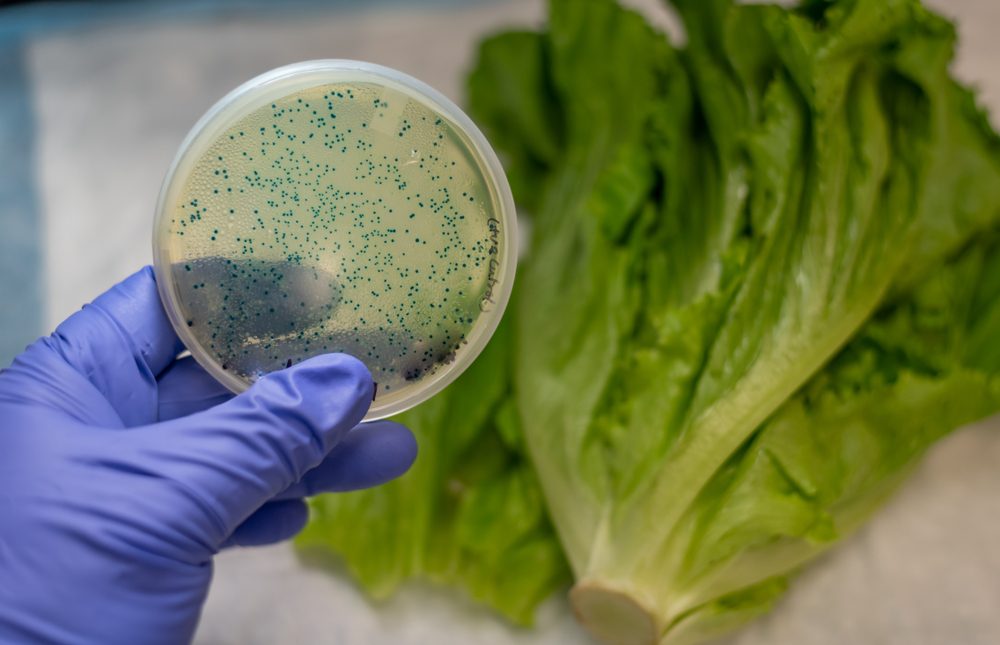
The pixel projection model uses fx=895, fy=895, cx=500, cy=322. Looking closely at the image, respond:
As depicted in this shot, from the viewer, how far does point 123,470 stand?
37.8 inches

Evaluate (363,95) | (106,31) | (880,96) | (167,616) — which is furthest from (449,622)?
(106,31)

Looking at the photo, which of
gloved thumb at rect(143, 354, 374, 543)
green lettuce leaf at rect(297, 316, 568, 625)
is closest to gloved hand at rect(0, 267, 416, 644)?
gloved thumb at rect(143, 354, 374, 543)

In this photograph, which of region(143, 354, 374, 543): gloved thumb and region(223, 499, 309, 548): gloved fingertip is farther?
region(223, 499, 309, 548): gloved fingertip

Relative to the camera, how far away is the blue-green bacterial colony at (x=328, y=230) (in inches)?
38.4

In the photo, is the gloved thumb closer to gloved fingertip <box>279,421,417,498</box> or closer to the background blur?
gloved fingertip <box>279,421,417,498</box>

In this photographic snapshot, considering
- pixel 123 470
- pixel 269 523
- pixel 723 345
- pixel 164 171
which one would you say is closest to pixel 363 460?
pixel 269 523

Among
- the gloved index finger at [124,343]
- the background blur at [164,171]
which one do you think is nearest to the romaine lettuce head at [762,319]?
the background blur at [164,171]

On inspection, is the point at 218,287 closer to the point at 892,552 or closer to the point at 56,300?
the point at 56,300

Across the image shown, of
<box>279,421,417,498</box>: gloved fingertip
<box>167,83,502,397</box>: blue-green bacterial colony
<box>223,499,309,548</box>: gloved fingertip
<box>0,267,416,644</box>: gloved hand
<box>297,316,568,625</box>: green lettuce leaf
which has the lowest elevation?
<box>297,316,568,625</box>: green lettuce leaf

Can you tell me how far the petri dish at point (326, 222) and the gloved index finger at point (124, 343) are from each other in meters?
0.10

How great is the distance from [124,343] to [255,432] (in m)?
0.23

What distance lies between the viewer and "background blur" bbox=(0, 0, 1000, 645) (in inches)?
52.1

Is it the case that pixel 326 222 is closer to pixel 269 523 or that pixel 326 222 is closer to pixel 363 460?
pixel 363 460

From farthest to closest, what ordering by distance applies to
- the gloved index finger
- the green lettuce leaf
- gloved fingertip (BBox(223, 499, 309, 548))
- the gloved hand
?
the green lettuce leaf, gloved fingertip (BBox(223, 499, 309, 548)), the gloved index finger, the gloved hand
